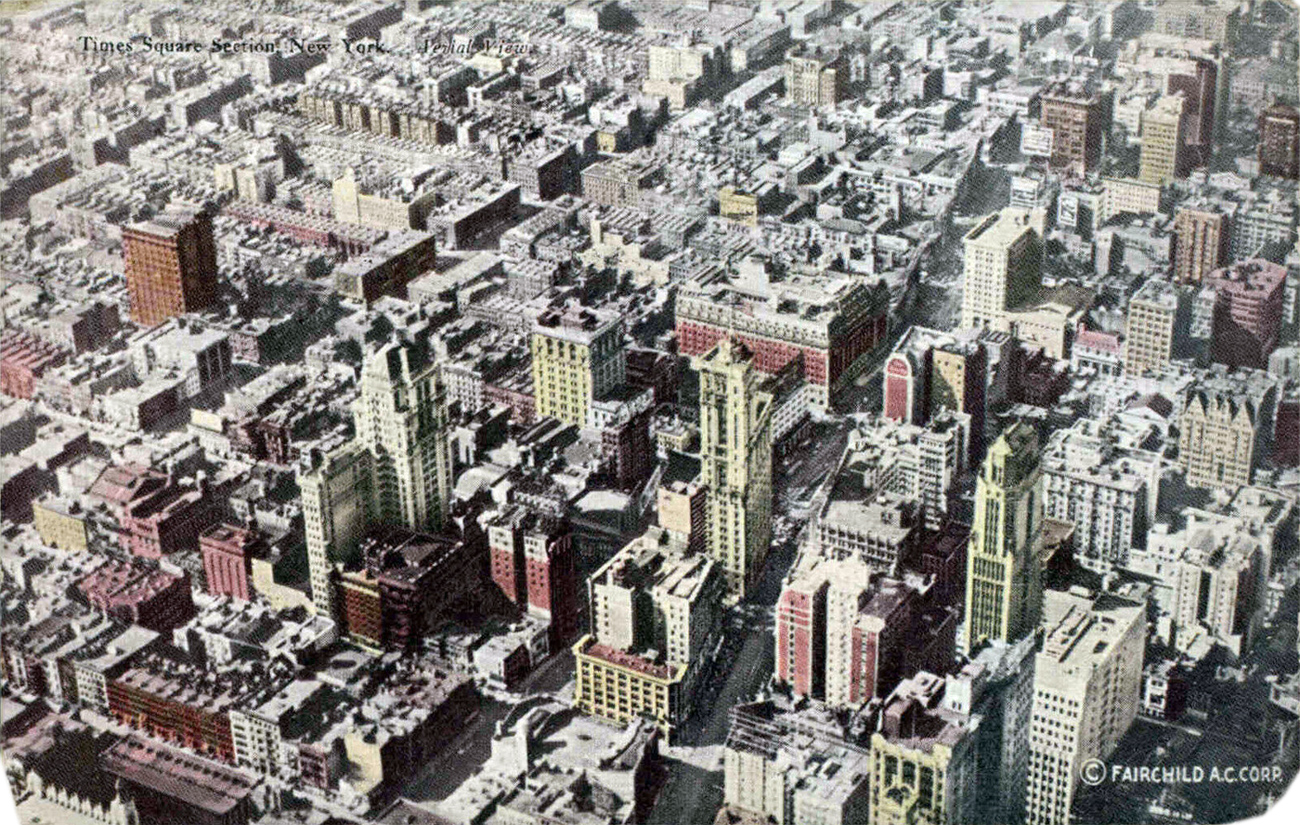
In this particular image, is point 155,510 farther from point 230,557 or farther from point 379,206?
point 379,206

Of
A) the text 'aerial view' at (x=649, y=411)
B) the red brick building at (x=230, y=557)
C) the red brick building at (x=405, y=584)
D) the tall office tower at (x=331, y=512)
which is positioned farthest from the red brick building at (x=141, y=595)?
the red brick building at (x=405, y=584)

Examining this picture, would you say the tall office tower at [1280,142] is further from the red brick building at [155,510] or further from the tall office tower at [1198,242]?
the red brick building at [155,510]

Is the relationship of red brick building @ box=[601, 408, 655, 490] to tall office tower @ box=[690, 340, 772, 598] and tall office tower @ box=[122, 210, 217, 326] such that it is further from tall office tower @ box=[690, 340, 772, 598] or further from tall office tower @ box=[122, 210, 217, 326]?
tall office tower @ box=[122, 210, 217, 326]

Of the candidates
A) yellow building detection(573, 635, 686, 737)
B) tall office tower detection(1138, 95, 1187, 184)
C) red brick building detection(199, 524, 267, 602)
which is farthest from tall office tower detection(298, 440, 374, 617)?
tall office tower detection(1138, 95, 1187, 184)

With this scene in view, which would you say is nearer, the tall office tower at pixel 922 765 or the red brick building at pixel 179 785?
the tall office tower at pixel 922 765

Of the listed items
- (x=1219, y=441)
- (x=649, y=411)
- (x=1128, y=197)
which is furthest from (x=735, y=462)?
(x=1128, y=197)

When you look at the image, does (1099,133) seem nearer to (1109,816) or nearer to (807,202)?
(807,202)
